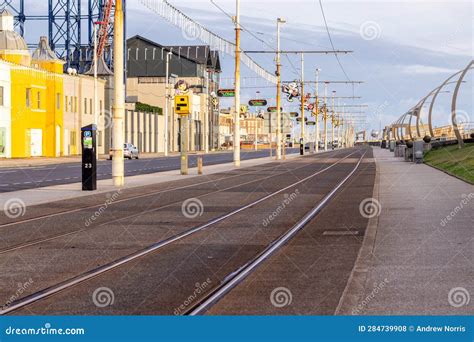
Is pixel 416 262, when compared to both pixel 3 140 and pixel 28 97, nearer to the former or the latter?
pixel 3 140

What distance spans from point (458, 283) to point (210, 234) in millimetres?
6829

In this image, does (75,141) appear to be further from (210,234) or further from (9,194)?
(210,234)

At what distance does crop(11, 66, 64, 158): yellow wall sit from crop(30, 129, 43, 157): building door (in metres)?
0.39

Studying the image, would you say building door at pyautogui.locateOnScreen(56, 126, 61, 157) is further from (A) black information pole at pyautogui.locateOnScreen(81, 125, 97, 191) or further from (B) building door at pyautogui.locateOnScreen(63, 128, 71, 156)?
(A) black information pole at pyautogui.locateOnScreen(81, 125, 97, 191)

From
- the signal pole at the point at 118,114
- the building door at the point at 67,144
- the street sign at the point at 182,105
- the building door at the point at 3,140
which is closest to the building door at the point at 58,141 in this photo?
the building door at the point at 67,144

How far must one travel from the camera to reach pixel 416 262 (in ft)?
40.0

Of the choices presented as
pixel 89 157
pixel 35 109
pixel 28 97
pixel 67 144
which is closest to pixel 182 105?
pixel 89 157

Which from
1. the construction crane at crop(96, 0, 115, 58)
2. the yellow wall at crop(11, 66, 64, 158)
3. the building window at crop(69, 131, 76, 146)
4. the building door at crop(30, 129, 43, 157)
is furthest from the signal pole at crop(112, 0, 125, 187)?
the construction crane at crop(96, 0, 115, 58)

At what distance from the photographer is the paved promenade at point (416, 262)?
9047 millimetres

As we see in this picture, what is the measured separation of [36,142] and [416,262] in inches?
2711

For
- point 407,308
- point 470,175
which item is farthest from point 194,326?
point 470,175

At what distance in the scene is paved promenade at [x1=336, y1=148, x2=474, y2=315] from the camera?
9047mm

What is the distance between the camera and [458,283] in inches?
408

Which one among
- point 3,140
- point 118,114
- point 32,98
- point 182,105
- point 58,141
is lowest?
point 58,141
